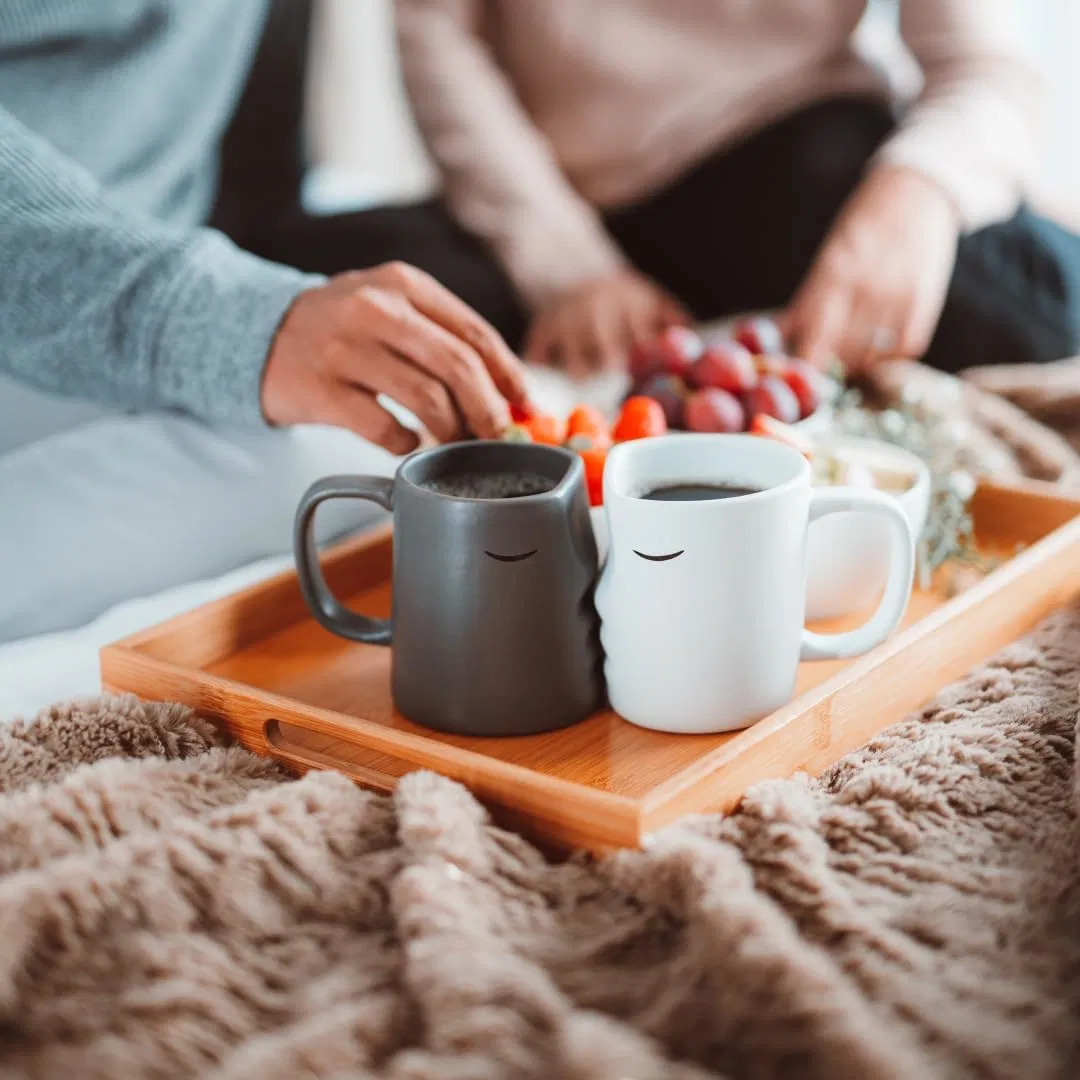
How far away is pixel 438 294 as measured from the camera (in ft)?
2.44

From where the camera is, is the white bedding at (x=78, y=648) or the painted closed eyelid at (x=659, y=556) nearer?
the painted closed eyelid at (x=659, y=556)

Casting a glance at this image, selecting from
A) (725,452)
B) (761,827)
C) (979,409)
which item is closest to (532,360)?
(979,409)

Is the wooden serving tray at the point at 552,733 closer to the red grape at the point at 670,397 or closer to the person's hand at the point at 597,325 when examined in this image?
the red grape at the point at 670,397

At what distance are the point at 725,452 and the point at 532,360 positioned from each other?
0.65m

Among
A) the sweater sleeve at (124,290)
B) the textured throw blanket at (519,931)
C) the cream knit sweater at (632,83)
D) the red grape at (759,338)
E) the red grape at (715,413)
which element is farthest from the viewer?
the cream knit sweater at (632,83)

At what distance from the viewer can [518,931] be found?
46 centimetres

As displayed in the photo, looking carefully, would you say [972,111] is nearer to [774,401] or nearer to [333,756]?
[774,401]

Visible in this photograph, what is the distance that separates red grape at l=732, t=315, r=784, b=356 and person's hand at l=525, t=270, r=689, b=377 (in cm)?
18

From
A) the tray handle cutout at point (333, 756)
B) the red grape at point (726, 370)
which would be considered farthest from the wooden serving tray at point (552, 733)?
the red grape at point (726, 370)

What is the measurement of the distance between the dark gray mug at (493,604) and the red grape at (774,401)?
1.00 feet

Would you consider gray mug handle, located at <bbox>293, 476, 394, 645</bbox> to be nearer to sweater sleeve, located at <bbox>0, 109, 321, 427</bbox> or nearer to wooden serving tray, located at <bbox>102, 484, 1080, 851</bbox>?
wooden serving tray, located at <bbox>102, 484, 1080, 851</bbox>

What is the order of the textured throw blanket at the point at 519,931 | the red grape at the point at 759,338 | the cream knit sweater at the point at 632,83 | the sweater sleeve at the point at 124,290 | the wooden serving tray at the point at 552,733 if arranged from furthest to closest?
the cream knit sweater at the point at 632,83
the red grape at the point at 759,338
the sweater sleeve at the point at 124,290
the wooden serving tray at the point at 552,733
the textured throw blanket at the point at 519,931

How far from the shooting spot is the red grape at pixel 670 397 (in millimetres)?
938

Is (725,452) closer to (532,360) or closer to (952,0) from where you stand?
(532,360)
